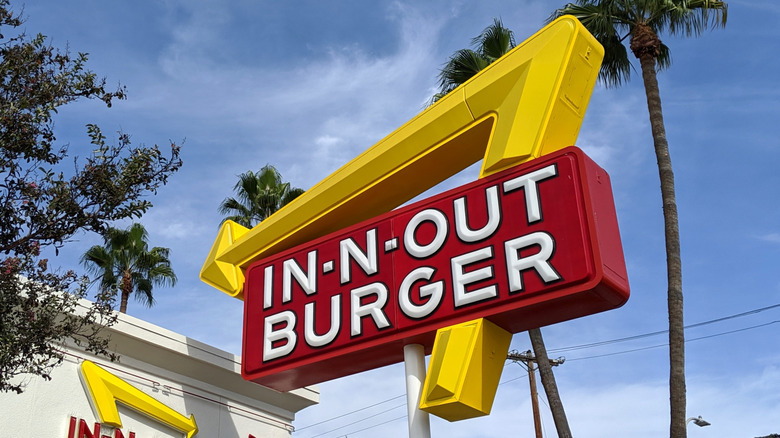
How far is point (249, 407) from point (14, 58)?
941cm

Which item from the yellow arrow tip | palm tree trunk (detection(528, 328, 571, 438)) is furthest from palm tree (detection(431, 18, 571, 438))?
the yellow arrow tip

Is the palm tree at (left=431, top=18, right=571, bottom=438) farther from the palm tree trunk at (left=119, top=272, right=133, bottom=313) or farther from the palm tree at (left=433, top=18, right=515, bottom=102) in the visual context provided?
the palm tree trunk at (left=119, top=272, right=133, bottom=313)

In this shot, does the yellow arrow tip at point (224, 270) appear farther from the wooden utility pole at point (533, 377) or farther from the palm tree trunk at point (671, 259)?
the wooden utility pole at point (533, 377)

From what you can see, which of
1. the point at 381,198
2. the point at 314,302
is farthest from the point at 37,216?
the point at 381,198

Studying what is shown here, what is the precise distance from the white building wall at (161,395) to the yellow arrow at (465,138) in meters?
2.08

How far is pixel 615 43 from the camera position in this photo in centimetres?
1981

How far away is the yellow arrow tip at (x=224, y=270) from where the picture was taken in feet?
47.7

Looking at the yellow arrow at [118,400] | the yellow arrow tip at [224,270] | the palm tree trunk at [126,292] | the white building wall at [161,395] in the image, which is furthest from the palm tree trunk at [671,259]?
the palm tree trunk at [126,292]

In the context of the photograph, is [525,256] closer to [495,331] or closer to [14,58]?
[495,331]

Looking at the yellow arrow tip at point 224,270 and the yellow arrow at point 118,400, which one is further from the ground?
the yellow arrow tip at point 224,270

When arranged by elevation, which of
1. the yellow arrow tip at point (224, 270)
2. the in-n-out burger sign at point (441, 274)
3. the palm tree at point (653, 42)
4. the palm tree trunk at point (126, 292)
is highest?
the palm tree trunk at point (126, 292)

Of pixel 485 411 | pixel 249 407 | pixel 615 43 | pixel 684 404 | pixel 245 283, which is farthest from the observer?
pixel 615 43

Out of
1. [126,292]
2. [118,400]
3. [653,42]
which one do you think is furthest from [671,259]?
[126,292]

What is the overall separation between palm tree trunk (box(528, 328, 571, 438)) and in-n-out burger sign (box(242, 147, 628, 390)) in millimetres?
9337
